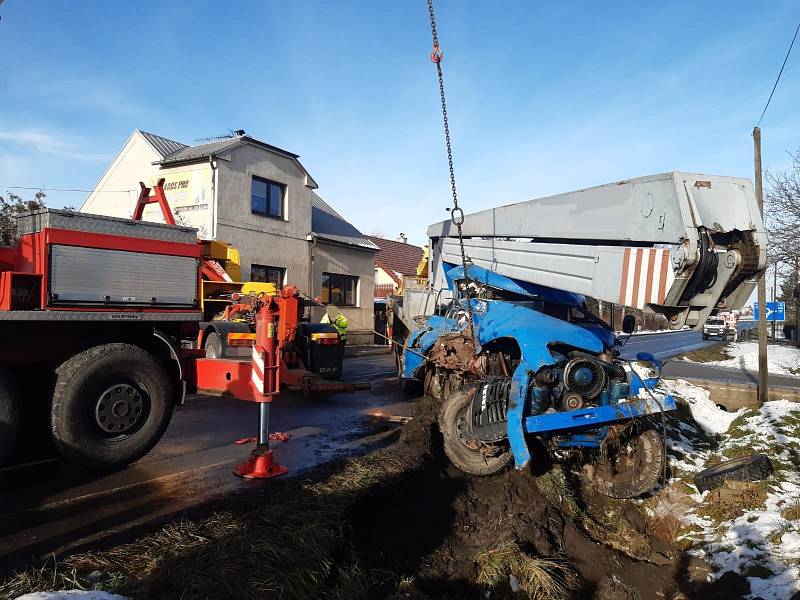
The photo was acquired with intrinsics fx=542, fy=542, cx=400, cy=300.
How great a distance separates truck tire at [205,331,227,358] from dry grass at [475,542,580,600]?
439 centimetres

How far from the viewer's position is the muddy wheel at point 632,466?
5.71m

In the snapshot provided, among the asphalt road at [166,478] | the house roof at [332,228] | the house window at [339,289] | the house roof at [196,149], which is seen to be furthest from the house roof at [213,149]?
the asphalt road at [166,478]

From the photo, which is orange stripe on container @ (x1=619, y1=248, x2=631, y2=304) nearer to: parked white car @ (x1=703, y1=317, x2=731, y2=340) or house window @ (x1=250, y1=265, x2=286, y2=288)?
house window @ (x1=250, y1=265, x2=286, y2=288)

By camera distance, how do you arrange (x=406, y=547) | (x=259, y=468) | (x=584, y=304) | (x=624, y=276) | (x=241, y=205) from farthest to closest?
(x=241, y=205), (x=584, y=304), (x=259, y=468), (x=624, y=276), (x=406, y=547)

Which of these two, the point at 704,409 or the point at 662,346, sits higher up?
the point at 704,409

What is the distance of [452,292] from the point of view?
816 centimetres

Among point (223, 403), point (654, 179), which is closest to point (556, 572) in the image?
point (654, 179)

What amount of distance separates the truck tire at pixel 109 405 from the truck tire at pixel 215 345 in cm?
192

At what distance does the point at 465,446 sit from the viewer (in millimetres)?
5926

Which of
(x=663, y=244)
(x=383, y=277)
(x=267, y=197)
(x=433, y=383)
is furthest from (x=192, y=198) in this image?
(x=383, y=277)

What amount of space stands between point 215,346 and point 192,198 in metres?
11.5

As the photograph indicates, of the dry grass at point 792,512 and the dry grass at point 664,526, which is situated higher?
the dry grass at point 792,512

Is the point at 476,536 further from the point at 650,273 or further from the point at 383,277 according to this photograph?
the point at 383,277

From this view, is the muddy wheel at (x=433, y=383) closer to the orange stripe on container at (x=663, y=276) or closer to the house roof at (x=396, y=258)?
the orange stripe on container at (x=663, y=276)
